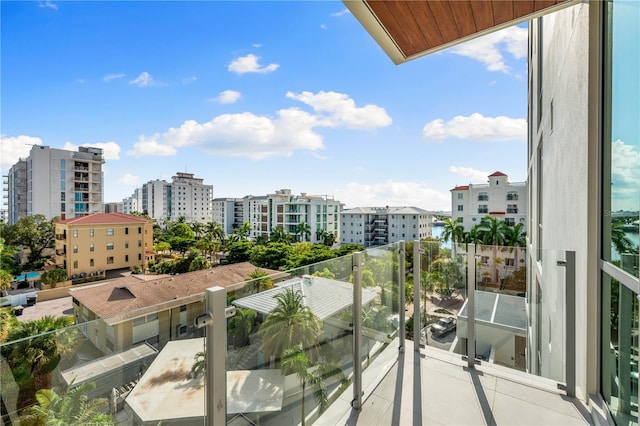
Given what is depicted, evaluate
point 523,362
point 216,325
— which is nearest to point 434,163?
point 523,362

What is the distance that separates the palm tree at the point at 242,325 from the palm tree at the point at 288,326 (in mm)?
122

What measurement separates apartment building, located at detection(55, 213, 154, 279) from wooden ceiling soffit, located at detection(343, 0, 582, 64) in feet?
121

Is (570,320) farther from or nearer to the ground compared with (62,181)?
nearer to the ground

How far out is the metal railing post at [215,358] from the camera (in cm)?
135

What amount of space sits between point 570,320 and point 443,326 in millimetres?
1308

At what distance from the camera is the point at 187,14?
429 inches

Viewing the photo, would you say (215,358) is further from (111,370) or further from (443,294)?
(443,294)

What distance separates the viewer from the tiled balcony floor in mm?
2361

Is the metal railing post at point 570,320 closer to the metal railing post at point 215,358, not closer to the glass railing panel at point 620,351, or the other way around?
the glass railing panel at point 620,351

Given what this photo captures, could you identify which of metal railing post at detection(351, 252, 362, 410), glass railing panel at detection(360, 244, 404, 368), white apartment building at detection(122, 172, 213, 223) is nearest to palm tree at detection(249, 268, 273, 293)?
metal railing post at detection(351, 252, 362, 410)

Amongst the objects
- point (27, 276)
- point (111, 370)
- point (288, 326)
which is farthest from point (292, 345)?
point (27, 276)

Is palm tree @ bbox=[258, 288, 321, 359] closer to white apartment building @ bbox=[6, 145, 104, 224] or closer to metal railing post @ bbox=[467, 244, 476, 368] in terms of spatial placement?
metal railing post @ bbox=[467, 244, 476, 368]

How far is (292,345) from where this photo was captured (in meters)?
2.01

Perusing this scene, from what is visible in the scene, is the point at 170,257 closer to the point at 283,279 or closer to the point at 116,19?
the point at 116,19
